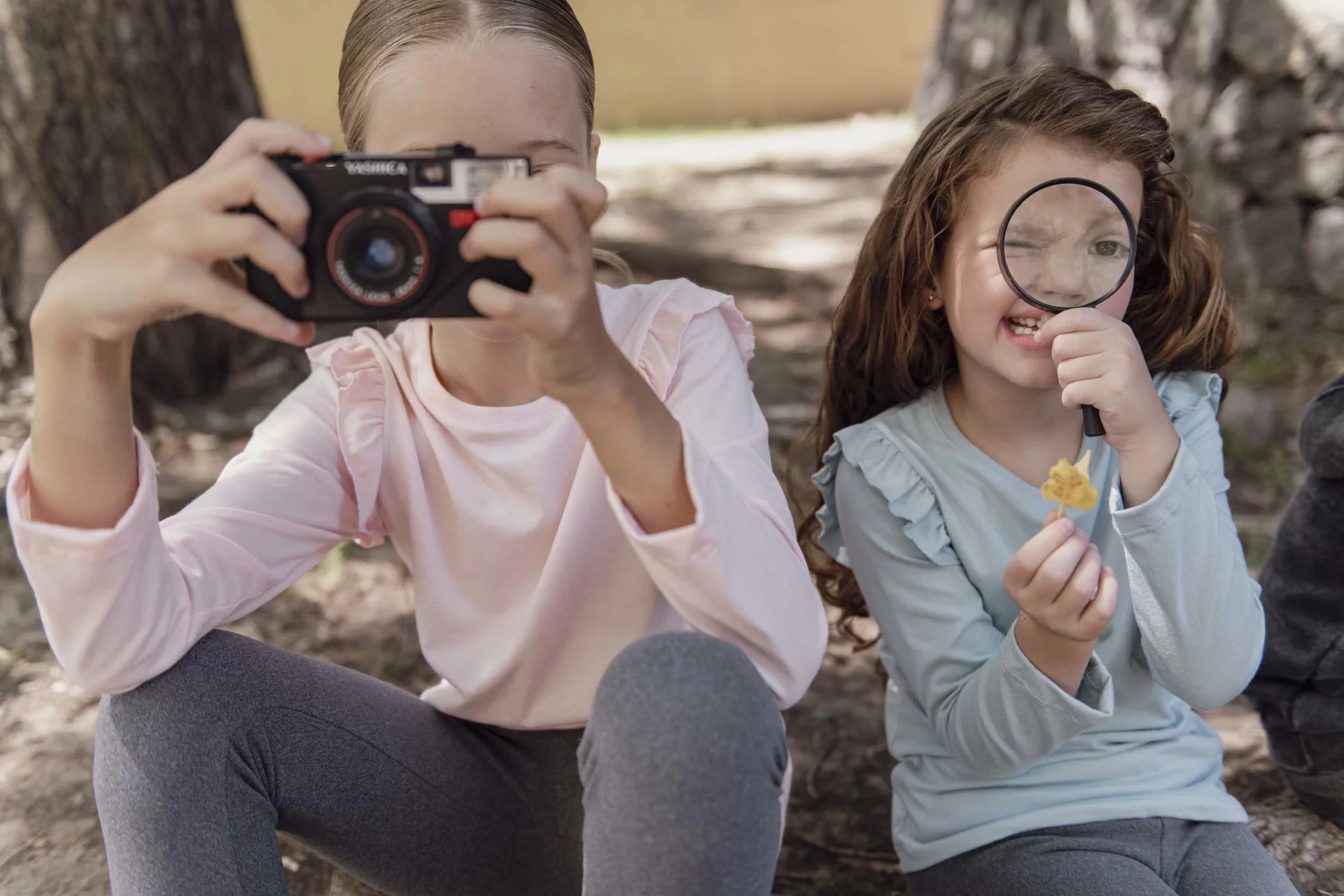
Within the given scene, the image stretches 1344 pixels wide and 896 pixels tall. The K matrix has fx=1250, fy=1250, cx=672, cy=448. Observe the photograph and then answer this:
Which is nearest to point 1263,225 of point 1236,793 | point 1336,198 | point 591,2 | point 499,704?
point 1336,198

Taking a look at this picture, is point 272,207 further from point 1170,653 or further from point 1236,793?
point 1236,793

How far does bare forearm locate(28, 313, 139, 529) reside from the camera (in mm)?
1367

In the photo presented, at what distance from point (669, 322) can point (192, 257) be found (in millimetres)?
677

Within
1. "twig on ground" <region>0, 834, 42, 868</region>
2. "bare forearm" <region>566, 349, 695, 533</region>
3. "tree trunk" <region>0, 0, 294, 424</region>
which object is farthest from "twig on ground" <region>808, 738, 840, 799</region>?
"tree trunk" <region>0, 0, 294, 424</region>

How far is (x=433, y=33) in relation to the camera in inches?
64.6

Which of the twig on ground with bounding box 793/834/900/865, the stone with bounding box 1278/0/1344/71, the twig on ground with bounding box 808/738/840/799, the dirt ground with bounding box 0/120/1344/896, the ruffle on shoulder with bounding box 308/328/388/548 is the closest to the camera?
the ruffle on shoulder with bounding box 308/328/388/548

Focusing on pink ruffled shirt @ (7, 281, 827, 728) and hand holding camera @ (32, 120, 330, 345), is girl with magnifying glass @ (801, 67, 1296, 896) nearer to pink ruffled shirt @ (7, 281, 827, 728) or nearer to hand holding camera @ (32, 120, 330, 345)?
pink ruffled shirt @ (7, 281, 827, 728)

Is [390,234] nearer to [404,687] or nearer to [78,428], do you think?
[78,428]

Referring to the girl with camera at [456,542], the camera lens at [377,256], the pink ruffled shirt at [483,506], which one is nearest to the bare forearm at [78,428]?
the girl with camera at [456,542]

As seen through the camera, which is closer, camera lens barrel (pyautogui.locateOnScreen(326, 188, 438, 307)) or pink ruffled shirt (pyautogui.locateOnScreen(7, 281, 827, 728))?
camera lens barrel (pyautogui.locateOnScreen(326, 188, 438, 307))

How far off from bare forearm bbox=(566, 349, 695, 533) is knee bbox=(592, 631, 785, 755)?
A: 0.15 meters

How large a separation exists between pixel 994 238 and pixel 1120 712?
2.45ft

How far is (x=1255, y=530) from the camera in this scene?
11.4 feet

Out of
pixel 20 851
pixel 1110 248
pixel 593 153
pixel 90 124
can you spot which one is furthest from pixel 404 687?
pixel 90 124
